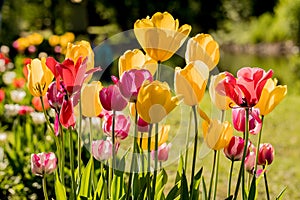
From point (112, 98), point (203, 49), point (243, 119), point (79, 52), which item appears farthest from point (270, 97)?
point (79, 52)

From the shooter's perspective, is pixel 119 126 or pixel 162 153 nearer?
pixel 119 126

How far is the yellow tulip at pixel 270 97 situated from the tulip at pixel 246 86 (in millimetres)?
106

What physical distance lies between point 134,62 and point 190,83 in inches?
10.6

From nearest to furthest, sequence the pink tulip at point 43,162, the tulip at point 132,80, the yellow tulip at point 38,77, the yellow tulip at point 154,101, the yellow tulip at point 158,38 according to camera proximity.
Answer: the yellow tulip at point 154,101 < the tulip at point 132,80 < the yellow tulip at point 158,38 < the yellow tulip at point 38,77 < the pink tulip at point 43,162

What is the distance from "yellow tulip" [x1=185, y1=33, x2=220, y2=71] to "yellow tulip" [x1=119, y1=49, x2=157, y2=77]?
0.12 m

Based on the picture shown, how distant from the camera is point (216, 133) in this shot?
210 cm

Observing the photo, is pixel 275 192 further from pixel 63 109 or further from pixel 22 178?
pixel 63 109

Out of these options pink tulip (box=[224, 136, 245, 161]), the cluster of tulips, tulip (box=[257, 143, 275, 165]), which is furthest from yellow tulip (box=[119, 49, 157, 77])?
tulip (box=[257, 143, 275, 165])

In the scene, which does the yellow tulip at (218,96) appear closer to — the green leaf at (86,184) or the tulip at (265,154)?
the tulip at (265,154)

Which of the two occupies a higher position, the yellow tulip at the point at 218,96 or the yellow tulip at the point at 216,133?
the yellow tulip at the point at 218,96

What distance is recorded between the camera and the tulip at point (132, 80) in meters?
1.95

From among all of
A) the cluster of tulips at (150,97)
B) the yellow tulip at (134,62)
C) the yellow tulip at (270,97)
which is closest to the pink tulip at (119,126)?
the cluster of tulips at (150,97)

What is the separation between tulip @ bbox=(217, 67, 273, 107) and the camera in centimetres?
199

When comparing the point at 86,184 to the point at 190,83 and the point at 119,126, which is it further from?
the point at 190,83
